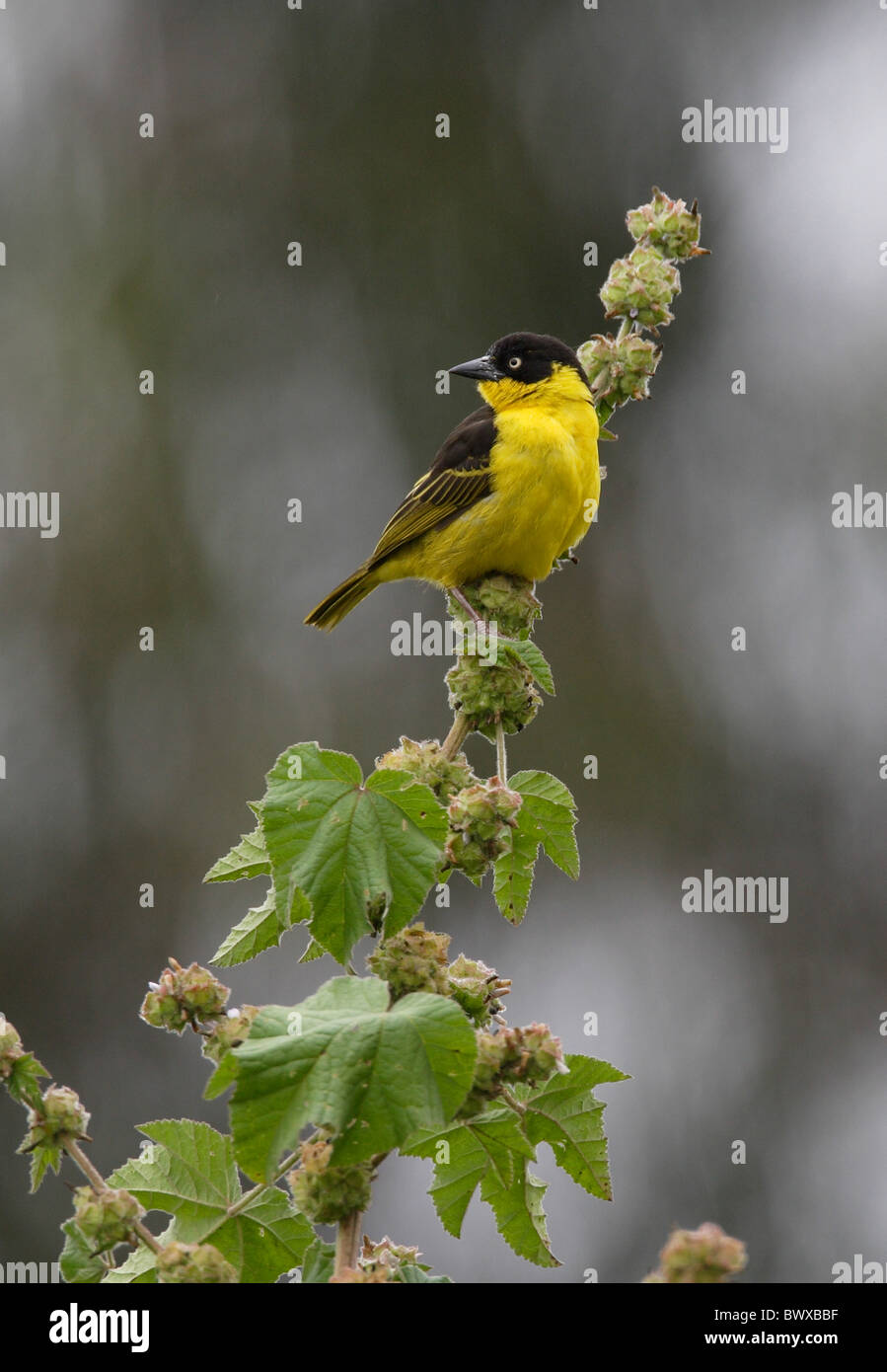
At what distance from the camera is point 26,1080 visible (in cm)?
171

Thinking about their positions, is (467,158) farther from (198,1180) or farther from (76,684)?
(198,1180)

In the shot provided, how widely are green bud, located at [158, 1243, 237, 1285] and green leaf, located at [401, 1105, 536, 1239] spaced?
40cm

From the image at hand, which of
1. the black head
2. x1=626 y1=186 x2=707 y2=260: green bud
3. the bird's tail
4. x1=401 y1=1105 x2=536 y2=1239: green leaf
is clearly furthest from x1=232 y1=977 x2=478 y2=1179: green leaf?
the black head

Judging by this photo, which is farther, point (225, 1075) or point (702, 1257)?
point (225, 1075)

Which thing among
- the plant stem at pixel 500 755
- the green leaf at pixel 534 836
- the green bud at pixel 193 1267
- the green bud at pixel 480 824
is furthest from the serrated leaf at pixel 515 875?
the green bud at pixel 193 1267

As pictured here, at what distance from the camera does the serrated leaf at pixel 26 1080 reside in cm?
171

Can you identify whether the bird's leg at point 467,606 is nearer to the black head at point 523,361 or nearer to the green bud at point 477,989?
the green bud at point 477,989

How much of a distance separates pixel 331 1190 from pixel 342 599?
2.91 m

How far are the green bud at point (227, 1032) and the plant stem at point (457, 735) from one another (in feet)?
1.51

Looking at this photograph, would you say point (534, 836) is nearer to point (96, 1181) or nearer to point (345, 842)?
point (345, 842)

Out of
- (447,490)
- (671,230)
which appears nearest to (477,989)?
(671,230)

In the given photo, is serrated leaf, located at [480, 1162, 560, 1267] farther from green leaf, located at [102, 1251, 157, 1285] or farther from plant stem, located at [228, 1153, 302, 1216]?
green leaf, located at [102, 1251, 157, 1285]

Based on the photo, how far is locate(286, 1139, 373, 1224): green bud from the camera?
65.4 inches
